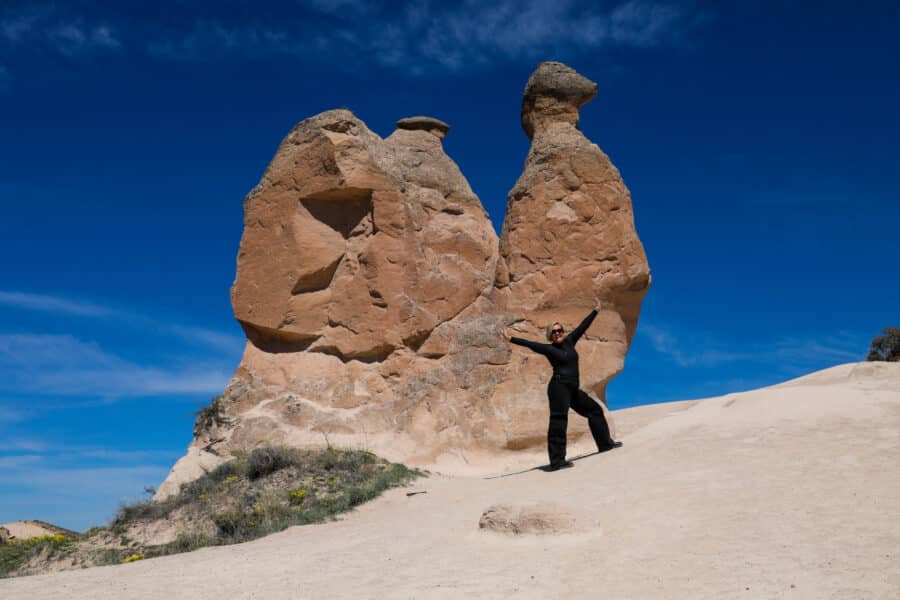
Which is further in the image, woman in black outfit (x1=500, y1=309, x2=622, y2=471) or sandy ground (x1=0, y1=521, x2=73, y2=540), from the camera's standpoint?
sandy ground (x1=0, y1=521, x2=73, y2=540)

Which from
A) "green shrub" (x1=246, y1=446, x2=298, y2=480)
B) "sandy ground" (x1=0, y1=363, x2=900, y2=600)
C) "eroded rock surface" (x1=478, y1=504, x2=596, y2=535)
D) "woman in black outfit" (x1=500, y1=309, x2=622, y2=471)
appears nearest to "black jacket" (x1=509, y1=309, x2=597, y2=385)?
"woman in black outfit" (x1=500, y1=309, x2=622, y2=471)

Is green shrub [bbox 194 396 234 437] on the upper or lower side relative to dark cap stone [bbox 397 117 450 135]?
lower

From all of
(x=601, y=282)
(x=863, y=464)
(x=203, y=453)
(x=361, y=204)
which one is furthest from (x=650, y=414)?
(x=863, y=464)

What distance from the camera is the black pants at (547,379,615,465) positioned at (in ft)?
28.5

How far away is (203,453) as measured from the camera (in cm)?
1177

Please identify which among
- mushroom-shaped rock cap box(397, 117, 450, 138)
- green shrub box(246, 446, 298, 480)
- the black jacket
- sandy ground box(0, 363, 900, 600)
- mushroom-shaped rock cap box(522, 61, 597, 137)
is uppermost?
mushroom-shaped rock cap box(397, 117, 450, 138)

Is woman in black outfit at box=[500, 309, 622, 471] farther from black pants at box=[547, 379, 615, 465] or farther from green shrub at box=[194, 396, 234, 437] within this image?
green shrub at box=[194, 396, 234, 437]

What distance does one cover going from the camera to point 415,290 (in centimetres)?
1255

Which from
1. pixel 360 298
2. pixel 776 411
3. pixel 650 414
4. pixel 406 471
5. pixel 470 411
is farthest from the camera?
pixel 650 414

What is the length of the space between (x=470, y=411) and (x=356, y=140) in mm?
4986

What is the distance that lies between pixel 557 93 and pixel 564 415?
260 inches

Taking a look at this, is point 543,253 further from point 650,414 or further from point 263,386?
point 650,414

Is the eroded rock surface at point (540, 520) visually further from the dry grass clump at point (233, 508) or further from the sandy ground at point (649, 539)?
the dry grass clump at point (233, 508)

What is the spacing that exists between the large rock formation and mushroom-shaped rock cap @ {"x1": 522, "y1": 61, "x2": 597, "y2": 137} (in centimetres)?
3
